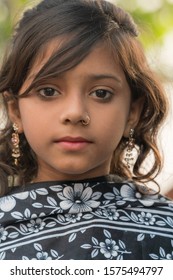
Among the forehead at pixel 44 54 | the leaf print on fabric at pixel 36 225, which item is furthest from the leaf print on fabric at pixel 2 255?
the forehead at pixel 44 54

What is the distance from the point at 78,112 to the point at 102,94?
5.7 inches

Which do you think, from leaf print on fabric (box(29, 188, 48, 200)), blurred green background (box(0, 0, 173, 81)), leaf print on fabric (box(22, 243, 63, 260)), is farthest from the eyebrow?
blurred green background (box(0, 0, 173, 81))

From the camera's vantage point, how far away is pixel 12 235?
7.40ft

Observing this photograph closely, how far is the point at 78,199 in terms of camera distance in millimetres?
2305

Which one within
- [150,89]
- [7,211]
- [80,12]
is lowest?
[7,211]

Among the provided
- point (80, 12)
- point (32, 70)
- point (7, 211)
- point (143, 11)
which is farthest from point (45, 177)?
point (143, 11)

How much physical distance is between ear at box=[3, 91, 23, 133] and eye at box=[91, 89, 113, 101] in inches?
12.9

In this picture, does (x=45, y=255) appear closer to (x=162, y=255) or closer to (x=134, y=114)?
(x=162, y=255)

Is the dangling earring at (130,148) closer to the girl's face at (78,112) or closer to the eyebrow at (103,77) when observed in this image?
the girl's face at (78,112)

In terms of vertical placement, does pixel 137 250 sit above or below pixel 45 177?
below

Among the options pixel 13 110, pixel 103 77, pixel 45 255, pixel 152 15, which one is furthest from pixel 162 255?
pixel 152 15

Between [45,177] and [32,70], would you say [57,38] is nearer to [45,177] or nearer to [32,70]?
[32,70]
